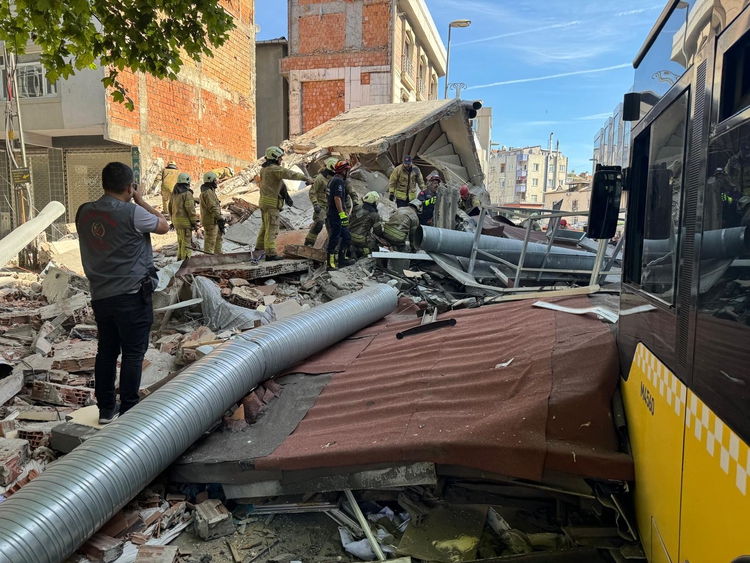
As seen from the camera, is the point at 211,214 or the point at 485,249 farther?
the point at 211,214

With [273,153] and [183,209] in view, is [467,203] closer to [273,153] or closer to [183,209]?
[273,153]

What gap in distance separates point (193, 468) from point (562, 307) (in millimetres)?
2772

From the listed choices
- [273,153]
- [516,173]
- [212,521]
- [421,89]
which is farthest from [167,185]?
[516,173]

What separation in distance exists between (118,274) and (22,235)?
6255 mm

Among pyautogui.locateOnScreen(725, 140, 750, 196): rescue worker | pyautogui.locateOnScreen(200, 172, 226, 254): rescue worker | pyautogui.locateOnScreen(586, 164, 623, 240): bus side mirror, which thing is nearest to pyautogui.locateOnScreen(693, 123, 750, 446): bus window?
pyautogui.locateOnScreen(725, 140, 750, 196): rescue worker

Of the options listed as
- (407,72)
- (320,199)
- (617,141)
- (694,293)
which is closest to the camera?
(694,293)

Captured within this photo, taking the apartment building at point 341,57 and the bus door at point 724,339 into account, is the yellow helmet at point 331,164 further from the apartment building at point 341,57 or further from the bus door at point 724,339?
the apartment building at point 341,57

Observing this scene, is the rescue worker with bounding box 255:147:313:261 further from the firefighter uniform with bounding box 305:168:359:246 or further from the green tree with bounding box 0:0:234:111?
the green tree with bounding box 0:0:234:111

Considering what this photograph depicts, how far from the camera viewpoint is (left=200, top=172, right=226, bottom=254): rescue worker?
28.7 feet

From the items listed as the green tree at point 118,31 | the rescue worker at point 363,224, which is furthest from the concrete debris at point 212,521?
the rescue worker at point 363,224

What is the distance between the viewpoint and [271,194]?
27.5 ft

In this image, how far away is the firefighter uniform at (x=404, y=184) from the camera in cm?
1138

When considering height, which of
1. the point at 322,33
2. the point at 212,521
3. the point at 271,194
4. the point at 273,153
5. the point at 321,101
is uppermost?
the point at 322,33

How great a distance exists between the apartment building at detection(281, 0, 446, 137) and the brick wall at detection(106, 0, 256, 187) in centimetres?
453
